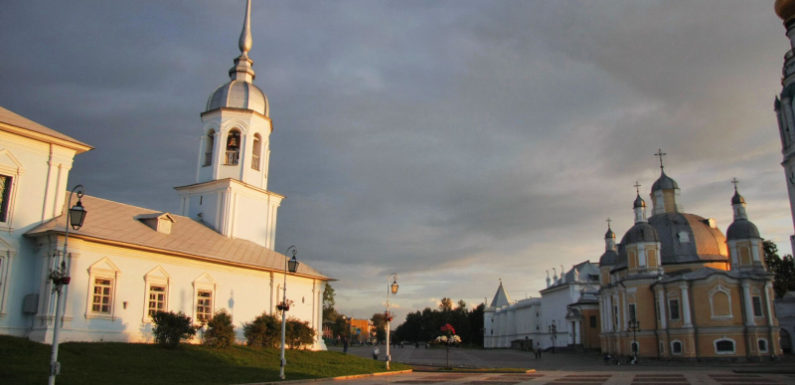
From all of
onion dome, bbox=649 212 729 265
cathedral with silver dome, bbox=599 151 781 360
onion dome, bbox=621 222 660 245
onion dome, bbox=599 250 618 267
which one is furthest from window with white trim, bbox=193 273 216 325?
onion dome, bbox=599 250 618 267

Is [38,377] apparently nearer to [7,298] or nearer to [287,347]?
[7,298]

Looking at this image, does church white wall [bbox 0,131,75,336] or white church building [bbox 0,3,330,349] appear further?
white church building [bbox 0,3,330,349]

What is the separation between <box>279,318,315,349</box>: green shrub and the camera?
3184 centimetres

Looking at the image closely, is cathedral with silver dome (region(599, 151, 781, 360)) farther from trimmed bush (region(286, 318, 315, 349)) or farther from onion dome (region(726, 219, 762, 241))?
trimmed bush (region(286, 318, 315, 349))

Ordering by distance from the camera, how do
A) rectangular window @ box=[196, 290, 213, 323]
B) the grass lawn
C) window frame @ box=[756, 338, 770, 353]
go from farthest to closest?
1. window frame @ box=[756, 338, 770, 353]
2. rectangular window @ box=[196, 290, 213, 323]
3. the grass lawn

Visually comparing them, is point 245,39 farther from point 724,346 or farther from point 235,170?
point 724,346

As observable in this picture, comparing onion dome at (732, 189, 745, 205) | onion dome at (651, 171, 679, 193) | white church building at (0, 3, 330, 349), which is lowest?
white church building at (0, 3, 330, 349)

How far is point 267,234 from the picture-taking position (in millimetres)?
36719

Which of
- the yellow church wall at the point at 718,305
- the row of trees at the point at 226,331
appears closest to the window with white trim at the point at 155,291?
the row of trees at the point at 226,331

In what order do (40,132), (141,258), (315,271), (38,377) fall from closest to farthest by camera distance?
(38,377) → (40,132) → (141,258) → (315,271)

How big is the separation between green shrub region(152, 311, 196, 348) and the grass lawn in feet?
1.31

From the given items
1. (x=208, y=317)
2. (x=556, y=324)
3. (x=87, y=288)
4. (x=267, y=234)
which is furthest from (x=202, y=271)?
(x=556, y=324)

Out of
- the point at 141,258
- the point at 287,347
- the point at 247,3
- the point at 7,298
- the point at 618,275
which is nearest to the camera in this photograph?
the point at 7,298

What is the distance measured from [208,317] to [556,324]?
6155 centimetres
